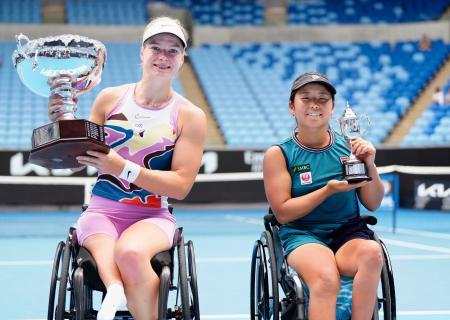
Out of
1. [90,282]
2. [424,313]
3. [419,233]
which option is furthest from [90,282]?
[419,233]

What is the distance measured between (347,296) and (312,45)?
17317 mm

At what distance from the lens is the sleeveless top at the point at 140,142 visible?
3314mm

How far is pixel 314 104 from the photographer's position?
3525 millimetres

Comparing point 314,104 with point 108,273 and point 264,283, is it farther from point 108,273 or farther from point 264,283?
point 108,273

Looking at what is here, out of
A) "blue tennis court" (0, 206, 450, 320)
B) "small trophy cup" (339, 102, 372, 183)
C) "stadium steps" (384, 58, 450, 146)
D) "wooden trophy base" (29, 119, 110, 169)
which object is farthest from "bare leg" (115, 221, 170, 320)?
"stadium steps" (384, 58, 450, 146)

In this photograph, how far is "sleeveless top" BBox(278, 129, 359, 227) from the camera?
11.7 feet

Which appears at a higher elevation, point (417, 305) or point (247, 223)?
point (247, 223)

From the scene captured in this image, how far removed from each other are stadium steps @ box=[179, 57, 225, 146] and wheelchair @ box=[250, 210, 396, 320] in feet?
37.5

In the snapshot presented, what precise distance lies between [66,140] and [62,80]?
54 centimetres

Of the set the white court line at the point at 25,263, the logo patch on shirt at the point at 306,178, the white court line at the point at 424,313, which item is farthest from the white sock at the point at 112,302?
the white court line at the point at 25,263

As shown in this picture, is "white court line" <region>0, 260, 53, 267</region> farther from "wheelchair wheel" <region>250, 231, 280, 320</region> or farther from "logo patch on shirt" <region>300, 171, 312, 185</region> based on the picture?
"logo patch on shirt" <region>300, 171, 312, 185</region>

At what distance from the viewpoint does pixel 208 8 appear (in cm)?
2139

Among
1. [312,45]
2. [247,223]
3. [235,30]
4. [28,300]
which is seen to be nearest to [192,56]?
[235,30]

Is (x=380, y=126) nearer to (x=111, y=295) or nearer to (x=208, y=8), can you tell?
(x=208, y=8)
